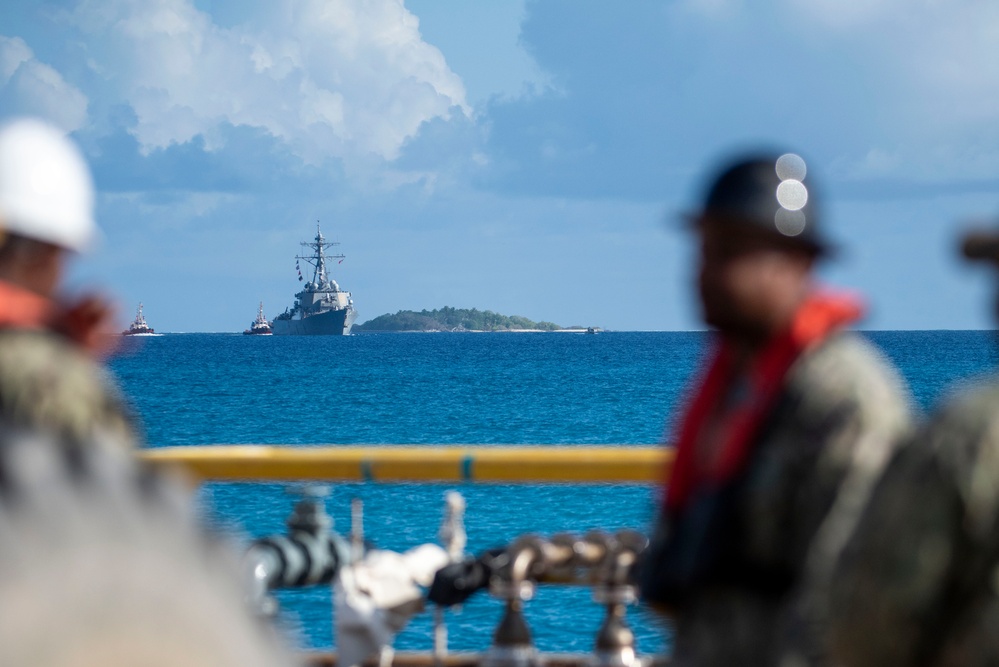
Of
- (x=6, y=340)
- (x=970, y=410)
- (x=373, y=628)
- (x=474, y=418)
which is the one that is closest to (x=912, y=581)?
(x=970, y=410)

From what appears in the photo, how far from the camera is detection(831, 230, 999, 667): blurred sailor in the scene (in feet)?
6.97

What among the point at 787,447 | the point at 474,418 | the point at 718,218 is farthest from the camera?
the point at 474,418

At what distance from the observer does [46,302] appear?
3.14 metres

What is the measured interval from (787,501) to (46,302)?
5.21 ft

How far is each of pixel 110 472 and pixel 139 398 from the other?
267ft

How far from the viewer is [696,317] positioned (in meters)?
3.13

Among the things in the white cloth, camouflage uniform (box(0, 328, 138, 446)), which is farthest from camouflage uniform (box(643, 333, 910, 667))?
the white cloth

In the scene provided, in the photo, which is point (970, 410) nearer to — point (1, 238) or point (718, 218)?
point (718, 218)

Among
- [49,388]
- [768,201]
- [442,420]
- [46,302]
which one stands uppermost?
[768,201]

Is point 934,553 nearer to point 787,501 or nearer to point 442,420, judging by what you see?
point 787,501

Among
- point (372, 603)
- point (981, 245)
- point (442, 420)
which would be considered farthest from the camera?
point (442, 420)

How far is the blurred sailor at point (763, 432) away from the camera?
111 inches

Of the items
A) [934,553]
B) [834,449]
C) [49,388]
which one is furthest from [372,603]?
[934,553]

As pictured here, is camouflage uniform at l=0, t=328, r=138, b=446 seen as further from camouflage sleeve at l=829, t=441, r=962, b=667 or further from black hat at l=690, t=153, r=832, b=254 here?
camouflage sleeve at l=829, t=441, r=962, b=667
